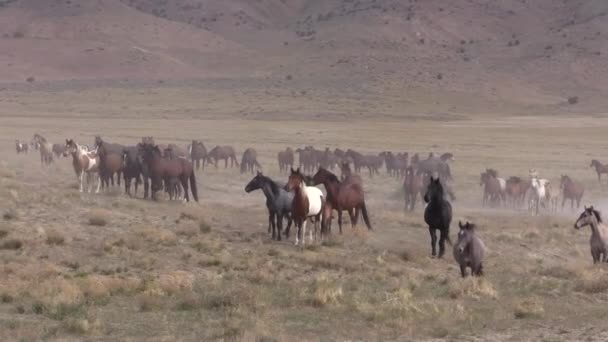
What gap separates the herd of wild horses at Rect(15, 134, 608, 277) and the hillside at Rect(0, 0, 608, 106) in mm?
49149

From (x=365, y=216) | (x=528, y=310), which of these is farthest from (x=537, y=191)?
(x=528, y=310)

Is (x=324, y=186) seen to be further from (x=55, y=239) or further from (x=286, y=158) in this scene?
(x=286, y=158)

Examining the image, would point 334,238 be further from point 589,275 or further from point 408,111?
point 408,111

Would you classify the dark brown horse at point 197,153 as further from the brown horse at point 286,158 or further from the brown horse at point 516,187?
the brown horse at point 516,187

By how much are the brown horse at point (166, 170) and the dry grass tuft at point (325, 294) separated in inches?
545

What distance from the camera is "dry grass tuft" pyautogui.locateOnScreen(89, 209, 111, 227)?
73.5ft

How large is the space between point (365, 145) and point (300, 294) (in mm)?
46294

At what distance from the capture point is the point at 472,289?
16.3 m

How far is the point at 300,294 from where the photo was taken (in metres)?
15.3

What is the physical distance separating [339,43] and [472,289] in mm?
106645

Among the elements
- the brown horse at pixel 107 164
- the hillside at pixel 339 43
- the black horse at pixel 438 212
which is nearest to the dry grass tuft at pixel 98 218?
the brown horse at pixel 107 164

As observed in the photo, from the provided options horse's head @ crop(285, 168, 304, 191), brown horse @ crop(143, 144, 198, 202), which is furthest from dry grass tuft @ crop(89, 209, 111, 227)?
brown horse @ crop(143, 144, 198, 202)

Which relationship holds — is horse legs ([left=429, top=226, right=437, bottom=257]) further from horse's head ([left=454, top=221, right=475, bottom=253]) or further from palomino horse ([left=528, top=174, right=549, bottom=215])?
palomino horse ([left=528, top=174, right=549, bottom=215])

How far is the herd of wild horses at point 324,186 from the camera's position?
20.8m
